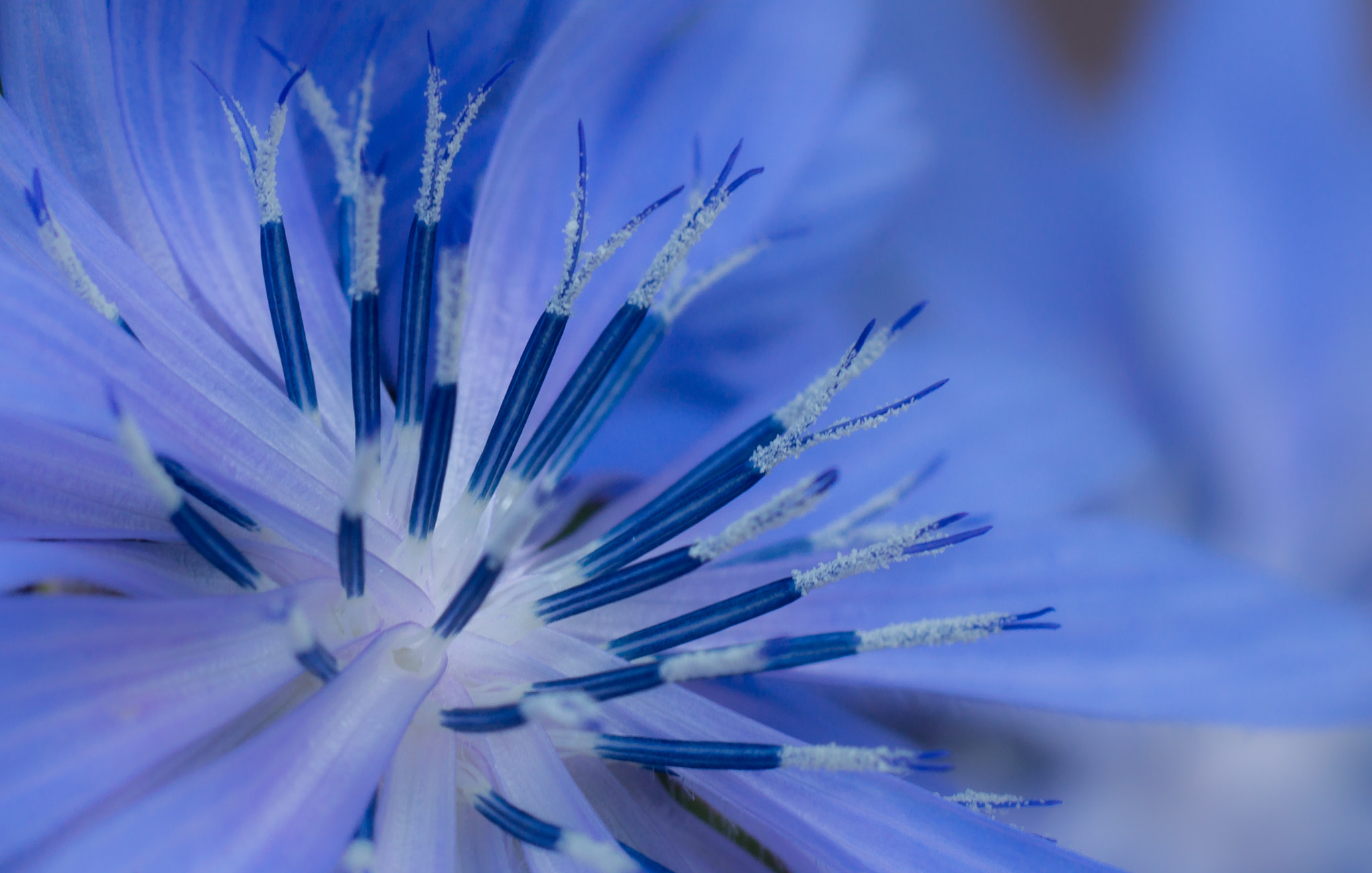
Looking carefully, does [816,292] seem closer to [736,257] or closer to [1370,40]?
[736,257]

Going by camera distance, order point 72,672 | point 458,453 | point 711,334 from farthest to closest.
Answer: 1. point 711,334
2. point 458,453
3. point 72,672

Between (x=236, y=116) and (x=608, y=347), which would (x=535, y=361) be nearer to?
(x=608, y=347)

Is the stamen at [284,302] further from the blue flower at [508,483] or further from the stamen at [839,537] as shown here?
the stamen at [839,537]

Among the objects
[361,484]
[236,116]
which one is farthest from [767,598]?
[236,116]

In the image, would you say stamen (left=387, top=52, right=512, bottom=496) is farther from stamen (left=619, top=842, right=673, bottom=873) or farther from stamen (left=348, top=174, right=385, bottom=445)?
stamen (left=619, top=842, right=673, bottom=873)

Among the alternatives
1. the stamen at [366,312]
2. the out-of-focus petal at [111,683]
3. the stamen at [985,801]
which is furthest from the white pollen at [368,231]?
the stamen at [985,801]

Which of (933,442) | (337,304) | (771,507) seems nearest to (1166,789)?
(933,442)
